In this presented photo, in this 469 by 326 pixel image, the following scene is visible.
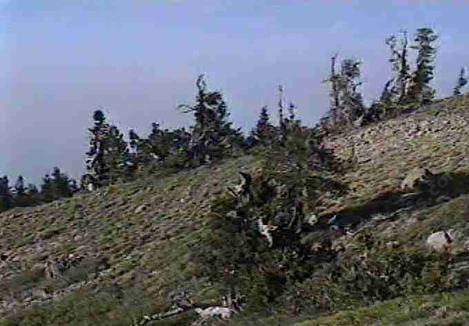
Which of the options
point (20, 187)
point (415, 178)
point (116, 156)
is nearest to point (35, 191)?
point (20, 187)

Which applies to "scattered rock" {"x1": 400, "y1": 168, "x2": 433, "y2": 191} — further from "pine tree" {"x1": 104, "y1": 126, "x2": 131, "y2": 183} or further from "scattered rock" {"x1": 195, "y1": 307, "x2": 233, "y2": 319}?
"pine tree" {"x1": 104, "y1": 126, "x2": 131, "y2": 183}

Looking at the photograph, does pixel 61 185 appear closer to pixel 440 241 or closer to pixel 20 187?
pixel 20 187

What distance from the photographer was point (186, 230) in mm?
37375

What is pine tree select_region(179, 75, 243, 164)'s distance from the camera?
2514 inches

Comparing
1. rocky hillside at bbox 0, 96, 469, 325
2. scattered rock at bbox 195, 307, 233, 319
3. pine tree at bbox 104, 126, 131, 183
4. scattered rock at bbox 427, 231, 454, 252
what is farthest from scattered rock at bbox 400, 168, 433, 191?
pine tree at bbox 104, 126, 131, 183

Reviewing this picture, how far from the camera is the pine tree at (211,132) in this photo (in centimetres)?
6384

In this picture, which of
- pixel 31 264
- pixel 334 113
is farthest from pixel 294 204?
pixel 334 113

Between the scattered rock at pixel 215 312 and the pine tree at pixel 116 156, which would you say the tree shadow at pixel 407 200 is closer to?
the scattered rock at pixel 215 312

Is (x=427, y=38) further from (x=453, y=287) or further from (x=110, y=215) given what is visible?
(x=453, y=287)

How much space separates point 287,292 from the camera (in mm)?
23000

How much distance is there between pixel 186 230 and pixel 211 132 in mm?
29382

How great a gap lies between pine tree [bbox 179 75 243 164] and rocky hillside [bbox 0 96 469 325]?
1145cm

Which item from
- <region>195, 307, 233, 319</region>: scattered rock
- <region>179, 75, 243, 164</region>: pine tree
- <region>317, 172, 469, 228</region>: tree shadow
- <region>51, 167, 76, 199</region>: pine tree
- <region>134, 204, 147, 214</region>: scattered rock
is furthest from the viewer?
<region>51, 167, 76, 199</region>: pine tree

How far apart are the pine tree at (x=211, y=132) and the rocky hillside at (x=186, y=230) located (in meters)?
11.4
